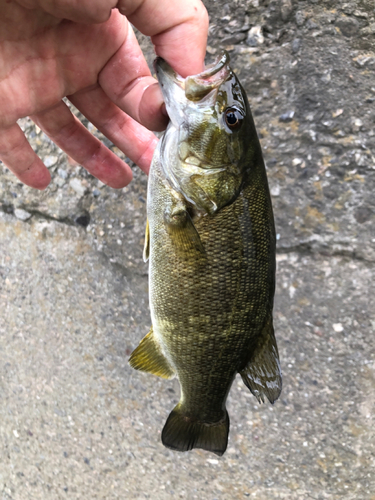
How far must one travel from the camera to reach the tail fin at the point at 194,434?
1329 mm

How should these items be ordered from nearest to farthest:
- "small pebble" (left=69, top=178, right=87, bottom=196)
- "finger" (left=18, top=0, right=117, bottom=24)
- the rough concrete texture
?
"finger" (left=18, top=0, right=117, bottom=24) → the rough concrete texture → "small pebble" (left=69, top=178, right=87, bottom=196)

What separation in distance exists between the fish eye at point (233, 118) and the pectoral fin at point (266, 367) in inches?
25.6

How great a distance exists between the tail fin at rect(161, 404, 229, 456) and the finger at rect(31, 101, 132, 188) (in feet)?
3.30

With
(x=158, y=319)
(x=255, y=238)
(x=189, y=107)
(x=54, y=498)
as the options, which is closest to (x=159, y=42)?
(x=189, y=107)

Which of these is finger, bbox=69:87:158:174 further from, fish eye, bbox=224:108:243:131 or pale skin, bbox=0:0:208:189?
fish eye, bbox=224:108:243:131

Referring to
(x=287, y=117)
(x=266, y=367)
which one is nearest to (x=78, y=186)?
(x=287, y=117)

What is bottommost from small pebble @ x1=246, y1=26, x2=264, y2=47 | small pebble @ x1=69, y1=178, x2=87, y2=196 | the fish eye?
small pebble @ x1=69, y1=178, x2=87, y2=196

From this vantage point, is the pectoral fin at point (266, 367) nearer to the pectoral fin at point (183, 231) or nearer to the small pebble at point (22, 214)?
the pectoral fin at point (183, 231)

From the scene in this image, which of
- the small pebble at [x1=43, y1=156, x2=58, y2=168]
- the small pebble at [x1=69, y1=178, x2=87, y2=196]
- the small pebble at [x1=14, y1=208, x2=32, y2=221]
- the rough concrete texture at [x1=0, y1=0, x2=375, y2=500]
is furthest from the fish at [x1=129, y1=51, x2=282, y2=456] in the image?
the small pebble at [x1=14, y1=208, x2=32, y2=221]

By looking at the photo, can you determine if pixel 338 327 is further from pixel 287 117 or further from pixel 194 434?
pixel 287 117

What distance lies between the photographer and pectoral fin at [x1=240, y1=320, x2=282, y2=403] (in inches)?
49.2

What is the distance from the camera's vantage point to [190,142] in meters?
1.12

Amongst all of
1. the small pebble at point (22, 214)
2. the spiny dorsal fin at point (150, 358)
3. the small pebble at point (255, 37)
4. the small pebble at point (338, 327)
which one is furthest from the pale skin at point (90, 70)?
the small pebble at point (338, 327)

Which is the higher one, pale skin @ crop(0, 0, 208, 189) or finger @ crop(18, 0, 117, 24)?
finger @ crop(18, 0, 117, 24)
